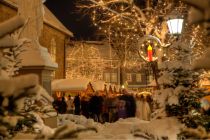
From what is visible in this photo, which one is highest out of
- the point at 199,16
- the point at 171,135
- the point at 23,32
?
the point at 23,32

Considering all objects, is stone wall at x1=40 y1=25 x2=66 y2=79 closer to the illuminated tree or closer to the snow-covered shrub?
the illuminated tree

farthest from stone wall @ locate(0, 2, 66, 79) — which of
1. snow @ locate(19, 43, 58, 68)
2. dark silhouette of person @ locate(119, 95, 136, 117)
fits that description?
A: snow @ locate(19, 43, 58, 68)

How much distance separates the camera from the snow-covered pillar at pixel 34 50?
1130 centimetres

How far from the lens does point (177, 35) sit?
13.2 meters

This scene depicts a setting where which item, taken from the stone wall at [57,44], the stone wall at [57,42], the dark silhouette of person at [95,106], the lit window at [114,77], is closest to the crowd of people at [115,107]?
the dark silhouette of person at [95,106]

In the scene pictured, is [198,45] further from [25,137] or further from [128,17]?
[25,137]

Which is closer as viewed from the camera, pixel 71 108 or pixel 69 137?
pixel 69 137

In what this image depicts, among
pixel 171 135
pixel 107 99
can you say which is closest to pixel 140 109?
pixel 107 99

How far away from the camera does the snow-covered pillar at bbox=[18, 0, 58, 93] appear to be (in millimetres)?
11305

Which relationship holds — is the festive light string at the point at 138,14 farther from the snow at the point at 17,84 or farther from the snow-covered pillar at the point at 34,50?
the snow at the point at 17,84

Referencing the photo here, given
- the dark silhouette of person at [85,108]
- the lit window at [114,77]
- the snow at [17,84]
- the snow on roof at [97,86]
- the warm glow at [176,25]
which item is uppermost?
the lit window at [114,77]

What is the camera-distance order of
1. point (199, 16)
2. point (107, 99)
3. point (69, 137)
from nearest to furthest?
1. point (69, 137)
2. point (199, 16)
3. point (107, 99)

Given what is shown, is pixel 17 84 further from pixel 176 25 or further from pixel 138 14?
pixel 138 14

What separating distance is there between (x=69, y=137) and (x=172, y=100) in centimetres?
849
